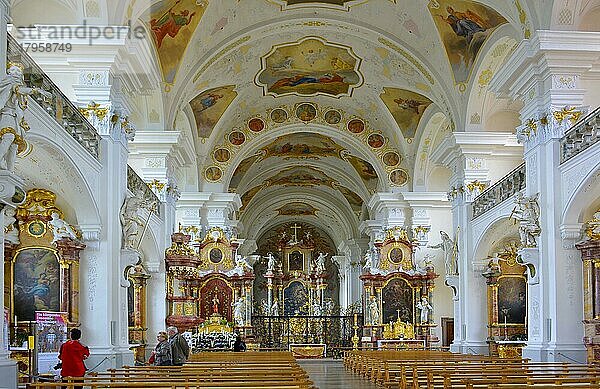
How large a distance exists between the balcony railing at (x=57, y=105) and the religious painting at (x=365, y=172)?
19685 mm

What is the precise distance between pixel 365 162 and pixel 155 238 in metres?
13.9

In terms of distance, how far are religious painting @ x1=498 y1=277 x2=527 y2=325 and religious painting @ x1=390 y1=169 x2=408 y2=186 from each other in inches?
346

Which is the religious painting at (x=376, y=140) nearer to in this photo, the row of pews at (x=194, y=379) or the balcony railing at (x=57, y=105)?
the balcony railing at (x=57, y=105)

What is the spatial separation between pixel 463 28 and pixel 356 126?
34.0 feet

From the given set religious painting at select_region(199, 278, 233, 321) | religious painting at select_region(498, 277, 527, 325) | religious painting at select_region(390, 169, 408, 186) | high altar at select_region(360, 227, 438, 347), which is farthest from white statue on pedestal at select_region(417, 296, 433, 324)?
religious painting at select_region(199, 278, 233, 321)

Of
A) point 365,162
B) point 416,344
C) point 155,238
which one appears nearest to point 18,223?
point 155,238

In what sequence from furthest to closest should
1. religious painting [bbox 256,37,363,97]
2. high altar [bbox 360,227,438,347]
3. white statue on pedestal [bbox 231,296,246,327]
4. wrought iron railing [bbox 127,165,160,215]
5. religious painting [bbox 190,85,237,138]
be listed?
white statue on pedestal [bbox 231,296,246,327] < high altar [bbox 360,227,438,347] < religious painting [bbox 190,85,237,138] < religious painting [bbox 256,37,363,97] < wrought iron railing [bbox 127,165,160,215]

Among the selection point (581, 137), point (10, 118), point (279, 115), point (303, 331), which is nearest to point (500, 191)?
point (581, 137)

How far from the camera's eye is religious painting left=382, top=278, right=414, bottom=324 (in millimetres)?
31484

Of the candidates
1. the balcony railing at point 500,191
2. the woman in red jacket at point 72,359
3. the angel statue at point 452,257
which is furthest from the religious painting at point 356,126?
the woman in red jacket at point 72,359

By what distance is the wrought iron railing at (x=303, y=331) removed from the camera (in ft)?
121

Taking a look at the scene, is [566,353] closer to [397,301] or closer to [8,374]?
[8,374]

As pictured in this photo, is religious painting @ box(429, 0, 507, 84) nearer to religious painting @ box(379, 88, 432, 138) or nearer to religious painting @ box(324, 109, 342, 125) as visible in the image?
religious painting @ box(379, 88, 432, 138)

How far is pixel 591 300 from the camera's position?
15812 millimetres
